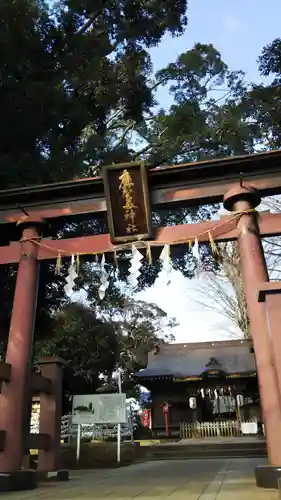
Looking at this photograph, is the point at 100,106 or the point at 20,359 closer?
the point at 20,359

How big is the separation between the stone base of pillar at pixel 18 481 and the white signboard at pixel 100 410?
4.56 meters

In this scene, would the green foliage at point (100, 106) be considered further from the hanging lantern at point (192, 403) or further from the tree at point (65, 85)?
the hanging lantern at point (192, 403)

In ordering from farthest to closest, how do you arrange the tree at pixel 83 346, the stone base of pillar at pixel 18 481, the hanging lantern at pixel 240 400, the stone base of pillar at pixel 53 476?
the hanging lantern at pixel 240 400
the tree at pixel 83 346
the stone base of pillar at pixel 53 476
the stone base of pillar at pixel 18 481

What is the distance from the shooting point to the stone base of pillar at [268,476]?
3498 millimetres

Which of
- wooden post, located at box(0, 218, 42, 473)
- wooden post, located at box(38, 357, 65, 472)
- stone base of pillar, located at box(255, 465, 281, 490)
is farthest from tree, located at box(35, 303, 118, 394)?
stone base of pillar, located at box(255, 465, 281, 490)

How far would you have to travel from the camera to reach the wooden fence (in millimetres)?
19375

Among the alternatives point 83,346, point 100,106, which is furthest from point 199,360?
point 100,106

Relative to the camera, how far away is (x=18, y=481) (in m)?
4.14

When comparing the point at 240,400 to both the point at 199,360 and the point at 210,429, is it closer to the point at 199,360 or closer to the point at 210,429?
the point at 210,429

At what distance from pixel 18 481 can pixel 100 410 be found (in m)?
4.82

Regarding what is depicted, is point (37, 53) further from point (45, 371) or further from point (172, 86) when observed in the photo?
point (45, 371)

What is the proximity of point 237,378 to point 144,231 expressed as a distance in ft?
55.8

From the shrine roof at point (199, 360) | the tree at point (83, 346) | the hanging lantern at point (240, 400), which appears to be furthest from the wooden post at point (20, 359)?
the hanging lantern at point (240, 400)

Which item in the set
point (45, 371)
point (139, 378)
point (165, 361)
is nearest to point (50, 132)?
point (45, 371)
